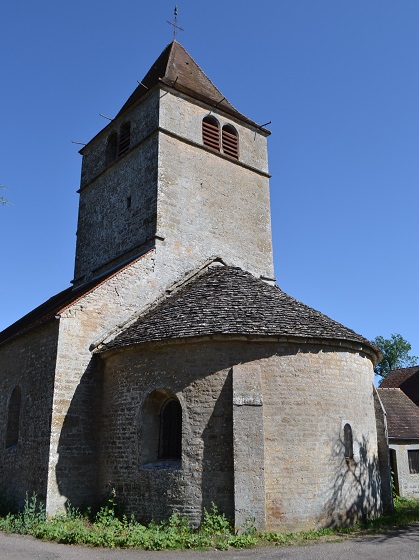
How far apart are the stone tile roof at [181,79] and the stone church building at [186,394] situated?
2.23m

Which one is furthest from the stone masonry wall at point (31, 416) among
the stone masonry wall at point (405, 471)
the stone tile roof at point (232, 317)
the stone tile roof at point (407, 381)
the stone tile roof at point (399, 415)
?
the stone tile roof at point (407, 381)

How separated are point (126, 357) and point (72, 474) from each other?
3.01 metres

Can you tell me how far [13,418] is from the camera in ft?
50.3

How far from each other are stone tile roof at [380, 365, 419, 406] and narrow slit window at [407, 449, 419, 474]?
33.7 ft

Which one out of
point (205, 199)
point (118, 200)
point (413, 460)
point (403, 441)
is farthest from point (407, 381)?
point (118, 200)

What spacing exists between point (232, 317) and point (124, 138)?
1022 cm

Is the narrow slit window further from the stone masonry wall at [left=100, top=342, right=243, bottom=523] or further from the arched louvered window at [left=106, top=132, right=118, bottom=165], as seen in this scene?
the arched louvered window at [left=106, top=132, right=118, bottom=165]

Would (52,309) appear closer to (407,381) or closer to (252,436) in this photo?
(252,436)

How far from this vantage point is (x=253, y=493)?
10.2m

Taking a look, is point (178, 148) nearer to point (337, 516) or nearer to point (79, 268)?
point (79, 268)

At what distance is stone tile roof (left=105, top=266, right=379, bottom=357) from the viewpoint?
37.8 feet

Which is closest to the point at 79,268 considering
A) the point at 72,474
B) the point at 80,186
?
the point at 80,186

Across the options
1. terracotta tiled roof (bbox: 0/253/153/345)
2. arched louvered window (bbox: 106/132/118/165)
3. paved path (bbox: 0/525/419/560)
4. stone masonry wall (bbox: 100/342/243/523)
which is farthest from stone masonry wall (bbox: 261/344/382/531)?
arched louvered window (bbox: 106/132/118/165)

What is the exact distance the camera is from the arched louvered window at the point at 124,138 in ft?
61.7
